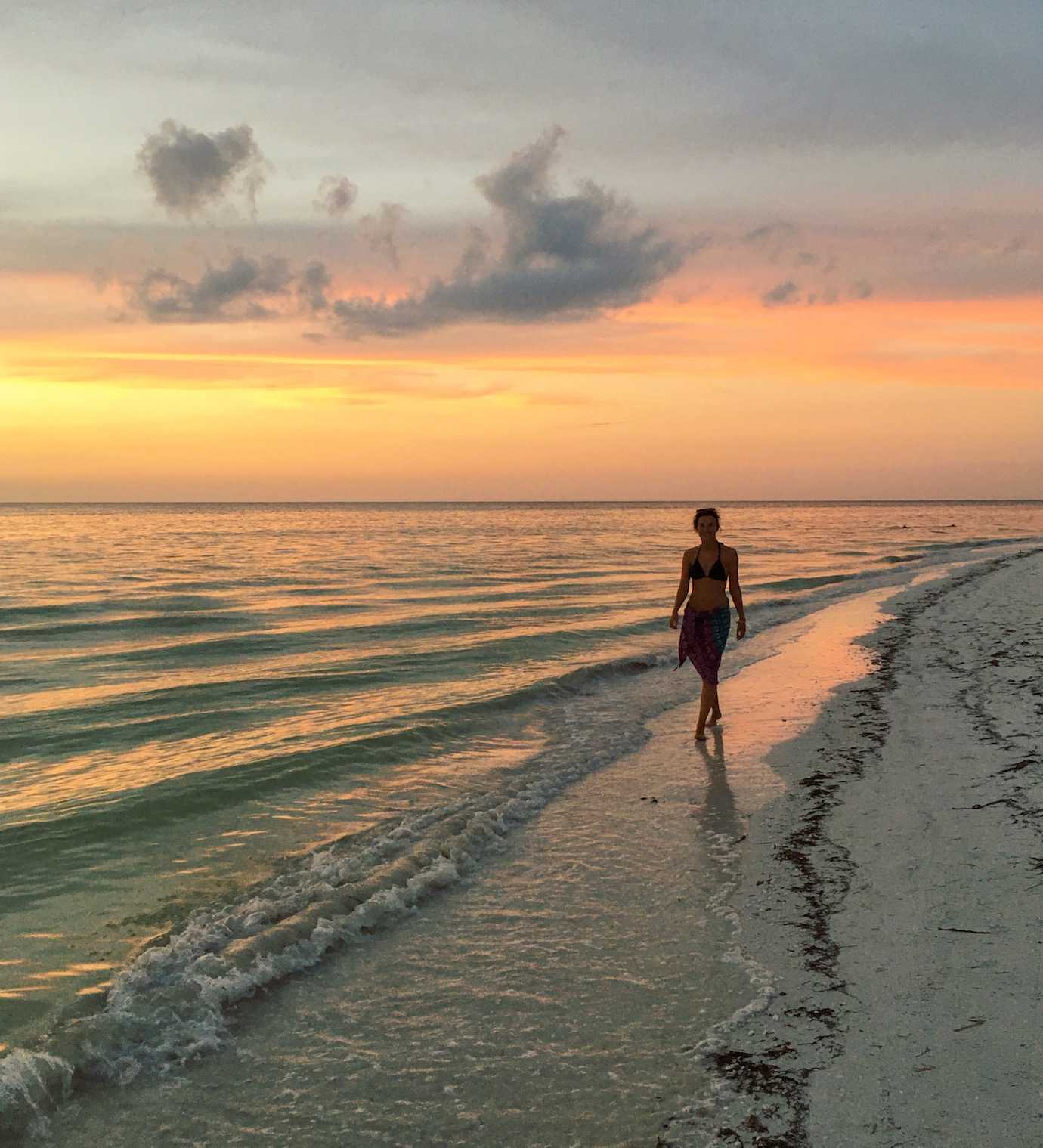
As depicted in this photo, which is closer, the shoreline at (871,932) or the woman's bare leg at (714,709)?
the shoreline at (871,932)

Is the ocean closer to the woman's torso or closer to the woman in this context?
the woman

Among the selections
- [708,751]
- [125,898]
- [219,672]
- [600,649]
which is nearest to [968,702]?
[708,751]

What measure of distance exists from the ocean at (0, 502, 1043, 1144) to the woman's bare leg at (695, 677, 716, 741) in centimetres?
82

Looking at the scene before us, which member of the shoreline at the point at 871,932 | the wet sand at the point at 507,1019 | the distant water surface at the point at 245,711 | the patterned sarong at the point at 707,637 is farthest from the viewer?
the patterned sarong at the point at 707,637

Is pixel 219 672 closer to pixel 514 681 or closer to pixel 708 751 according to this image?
pixel 514 681

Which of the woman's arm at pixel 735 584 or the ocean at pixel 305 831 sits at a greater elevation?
the woman's arm at pixel 735 584

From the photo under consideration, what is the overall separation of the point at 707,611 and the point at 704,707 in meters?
1.12

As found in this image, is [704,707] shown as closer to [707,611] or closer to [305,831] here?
[707,611]

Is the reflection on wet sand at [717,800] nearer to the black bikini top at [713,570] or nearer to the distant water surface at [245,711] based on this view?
the distant water surface at [245,711]

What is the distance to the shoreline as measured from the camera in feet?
11.3

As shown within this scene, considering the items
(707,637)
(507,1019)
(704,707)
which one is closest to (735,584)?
(707,637)

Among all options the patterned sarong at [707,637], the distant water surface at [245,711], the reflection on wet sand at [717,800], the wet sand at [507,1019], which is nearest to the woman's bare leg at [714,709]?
the patterned sarong at [707,637]

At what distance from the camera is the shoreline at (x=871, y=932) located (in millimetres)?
3445

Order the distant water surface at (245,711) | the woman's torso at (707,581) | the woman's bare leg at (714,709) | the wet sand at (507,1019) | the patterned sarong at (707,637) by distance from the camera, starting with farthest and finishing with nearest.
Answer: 1. the woman's bare leg at (714,709)
2. the patterned sarong at (707,637)
3. the woman's torso at (707,581)
4. the distant water surface at (245,711)
5. the wet sand at (507,1019)
